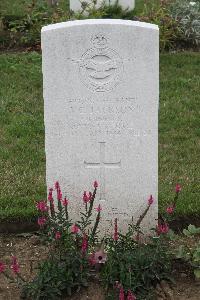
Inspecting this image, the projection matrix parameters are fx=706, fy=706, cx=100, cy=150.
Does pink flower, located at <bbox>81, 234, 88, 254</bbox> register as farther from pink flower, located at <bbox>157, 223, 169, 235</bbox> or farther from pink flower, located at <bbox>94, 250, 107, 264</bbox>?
pink flower, located at <bbox>157, 223, 169, 235</bbox>

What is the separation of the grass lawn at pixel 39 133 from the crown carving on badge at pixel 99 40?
1472 millimetres

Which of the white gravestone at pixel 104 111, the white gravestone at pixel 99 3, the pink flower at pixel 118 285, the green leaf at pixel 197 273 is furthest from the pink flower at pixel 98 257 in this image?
the white gravestone at pixel 99 3

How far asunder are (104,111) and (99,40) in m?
0.46

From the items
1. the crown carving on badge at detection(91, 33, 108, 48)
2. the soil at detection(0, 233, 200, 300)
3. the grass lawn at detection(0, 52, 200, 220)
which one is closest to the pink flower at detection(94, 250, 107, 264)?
the soil at detection(0, 233, 200, 300)

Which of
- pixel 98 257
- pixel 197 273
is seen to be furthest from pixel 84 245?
pixel 197 273

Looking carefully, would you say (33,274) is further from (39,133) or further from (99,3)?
(99,3)

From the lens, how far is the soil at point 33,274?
14.5 feet

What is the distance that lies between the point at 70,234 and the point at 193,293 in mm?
870

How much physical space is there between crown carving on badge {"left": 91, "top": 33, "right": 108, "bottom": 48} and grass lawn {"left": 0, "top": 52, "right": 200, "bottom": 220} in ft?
4.83

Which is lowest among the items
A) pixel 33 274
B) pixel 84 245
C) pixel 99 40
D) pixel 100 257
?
pixel 33 274

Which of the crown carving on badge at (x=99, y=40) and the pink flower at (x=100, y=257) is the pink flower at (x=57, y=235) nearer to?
the pink flower at (x=100, y=257)

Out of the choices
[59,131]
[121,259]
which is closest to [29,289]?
[121,259]

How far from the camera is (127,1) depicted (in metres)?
11.0

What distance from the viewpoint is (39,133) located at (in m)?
6.95
